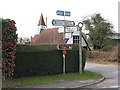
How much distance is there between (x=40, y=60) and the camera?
11.3 meters

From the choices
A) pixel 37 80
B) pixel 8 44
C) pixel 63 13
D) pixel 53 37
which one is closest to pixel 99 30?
pixel 53 37

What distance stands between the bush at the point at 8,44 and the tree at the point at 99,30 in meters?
24.7

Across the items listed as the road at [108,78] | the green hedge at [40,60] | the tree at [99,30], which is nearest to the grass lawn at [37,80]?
the green hedge at [40,60]

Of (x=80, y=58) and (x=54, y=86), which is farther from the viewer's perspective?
(x=80, y=58)

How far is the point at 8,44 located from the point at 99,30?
25309 millimetres

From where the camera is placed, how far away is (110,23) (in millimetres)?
33188

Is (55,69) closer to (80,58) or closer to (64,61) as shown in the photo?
(64,61)

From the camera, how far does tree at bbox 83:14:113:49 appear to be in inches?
1273

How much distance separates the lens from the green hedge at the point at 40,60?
10.7 metres

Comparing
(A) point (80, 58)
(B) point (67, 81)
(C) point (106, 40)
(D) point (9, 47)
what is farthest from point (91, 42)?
(D) point (9, 47)

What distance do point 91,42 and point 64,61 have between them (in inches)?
919

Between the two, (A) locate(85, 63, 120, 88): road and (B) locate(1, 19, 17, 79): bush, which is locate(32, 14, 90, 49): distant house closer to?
(A) locate(85, 63, 120, 88): road

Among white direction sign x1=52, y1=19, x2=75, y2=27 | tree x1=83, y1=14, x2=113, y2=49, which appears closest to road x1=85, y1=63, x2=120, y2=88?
white direction sign x1=52, y1=19, x2=75, y2=27

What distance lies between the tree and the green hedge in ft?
67.8
